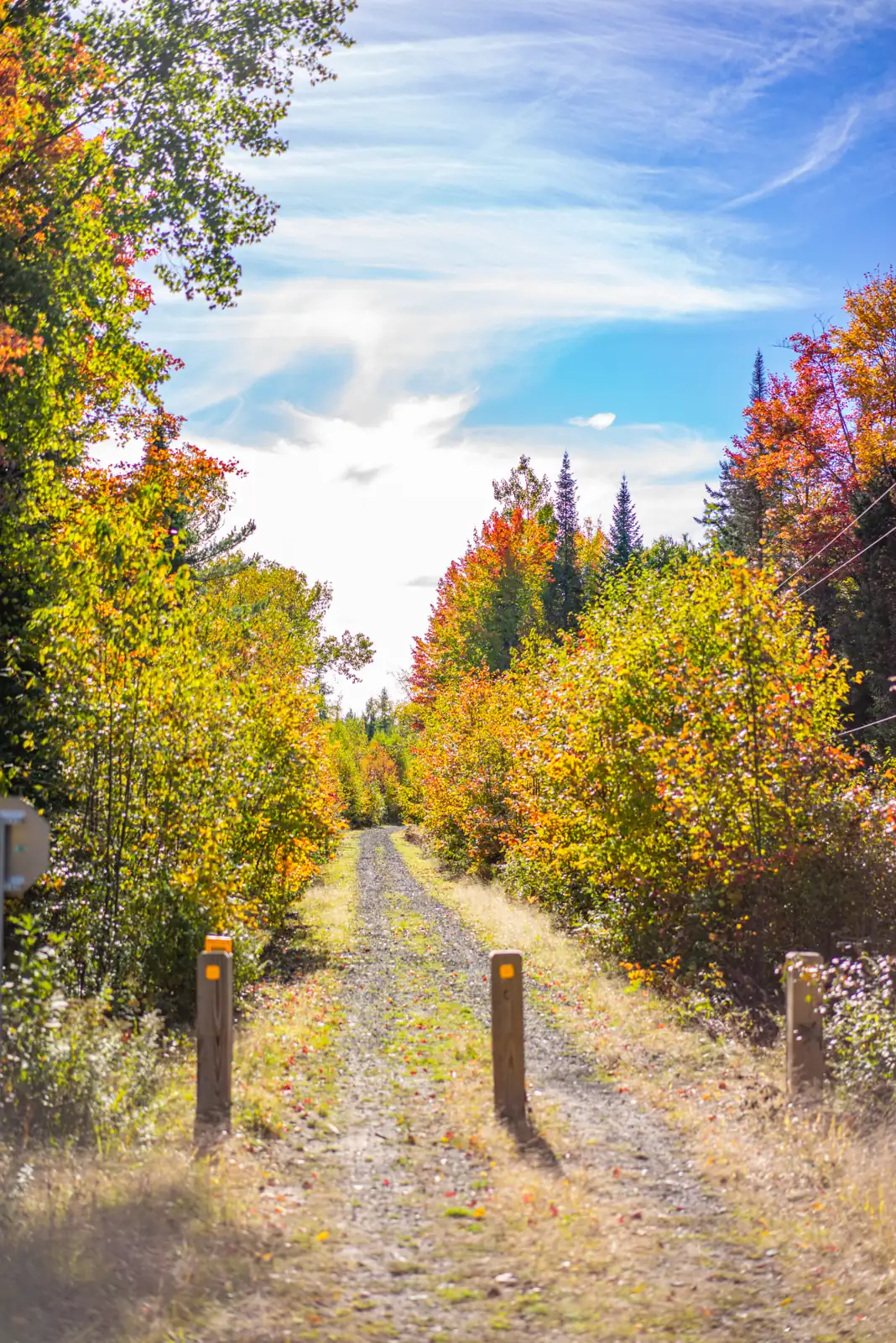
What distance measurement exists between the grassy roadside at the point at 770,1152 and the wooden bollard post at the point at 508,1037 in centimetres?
122

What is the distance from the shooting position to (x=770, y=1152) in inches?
275

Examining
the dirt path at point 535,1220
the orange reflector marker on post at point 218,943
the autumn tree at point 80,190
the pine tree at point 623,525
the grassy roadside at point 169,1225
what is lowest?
the dirt path at point 535,1220

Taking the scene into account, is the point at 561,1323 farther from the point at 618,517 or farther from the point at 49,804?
the point at 618,517

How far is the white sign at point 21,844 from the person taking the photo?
204 inches

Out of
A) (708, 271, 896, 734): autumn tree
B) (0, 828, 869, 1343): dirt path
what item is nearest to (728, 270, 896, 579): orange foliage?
(708, 271, 896, 734): autumn tree

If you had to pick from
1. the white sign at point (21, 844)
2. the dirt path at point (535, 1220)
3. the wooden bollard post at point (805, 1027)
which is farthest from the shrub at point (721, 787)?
the white sign at point (21, 844)

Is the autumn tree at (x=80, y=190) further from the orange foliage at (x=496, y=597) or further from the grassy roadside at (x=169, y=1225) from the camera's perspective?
the orange foliage at (x=496, y=597)

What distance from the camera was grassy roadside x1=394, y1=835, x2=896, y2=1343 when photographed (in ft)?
17.5

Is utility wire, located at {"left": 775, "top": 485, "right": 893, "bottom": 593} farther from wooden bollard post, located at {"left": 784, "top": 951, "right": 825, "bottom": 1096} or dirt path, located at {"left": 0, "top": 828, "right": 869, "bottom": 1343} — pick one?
dirt path, located at {"left": 0, "top": 828, "right": 869, "bottom": 1343}

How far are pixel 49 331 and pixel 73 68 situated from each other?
303 centimetres

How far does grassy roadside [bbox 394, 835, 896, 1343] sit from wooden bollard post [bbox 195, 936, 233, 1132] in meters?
3.21

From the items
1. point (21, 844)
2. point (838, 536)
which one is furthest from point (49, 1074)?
point (838, 536)

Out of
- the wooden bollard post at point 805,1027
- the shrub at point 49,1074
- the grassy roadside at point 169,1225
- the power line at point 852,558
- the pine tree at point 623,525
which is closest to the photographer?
the grassy roadside at point 169,1225

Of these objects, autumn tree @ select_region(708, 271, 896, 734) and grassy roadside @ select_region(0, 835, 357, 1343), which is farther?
autumn tree @ select_region(708, 271, 896, 734)
